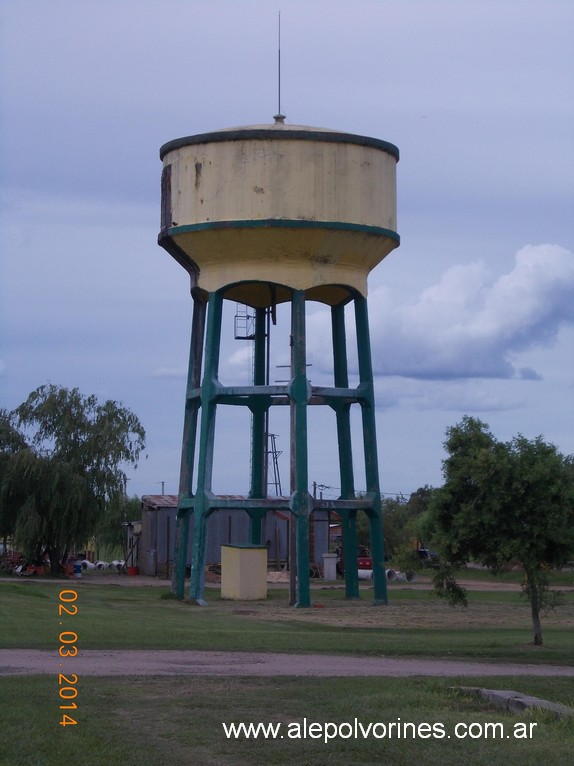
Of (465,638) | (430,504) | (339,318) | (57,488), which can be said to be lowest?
(465,638)

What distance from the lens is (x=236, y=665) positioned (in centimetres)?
1730

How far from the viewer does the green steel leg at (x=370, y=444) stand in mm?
35094

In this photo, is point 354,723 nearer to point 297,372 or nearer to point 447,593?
point 447,593

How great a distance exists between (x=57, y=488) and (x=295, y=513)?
1605 cm

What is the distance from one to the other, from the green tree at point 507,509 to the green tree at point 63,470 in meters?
25.9

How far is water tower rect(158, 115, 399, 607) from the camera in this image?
3278cm

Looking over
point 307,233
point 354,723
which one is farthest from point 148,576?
point 354,723

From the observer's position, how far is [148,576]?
2151 inches

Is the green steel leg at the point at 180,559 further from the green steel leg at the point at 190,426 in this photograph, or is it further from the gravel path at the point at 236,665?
the gravel path at the point at 236,665

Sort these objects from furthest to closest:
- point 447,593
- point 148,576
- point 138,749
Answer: point 148,576
point 447,593
point 138,749

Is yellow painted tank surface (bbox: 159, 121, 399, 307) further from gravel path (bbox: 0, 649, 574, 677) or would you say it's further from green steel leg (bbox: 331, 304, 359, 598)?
gravel path (bbox: 0, 649, 574, 677)

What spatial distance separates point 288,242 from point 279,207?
3.27 feet
